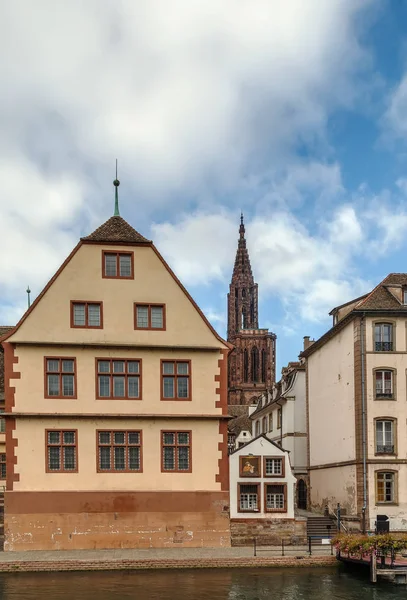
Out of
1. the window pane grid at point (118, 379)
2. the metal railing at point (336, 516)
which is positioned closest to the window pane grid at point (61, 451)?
the window pane grid at point (118, 379)

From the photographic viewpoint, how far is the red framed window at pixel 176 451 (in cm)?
3509

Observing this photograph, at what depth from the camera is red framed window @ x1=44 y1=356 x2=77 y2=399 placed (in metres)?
34.8

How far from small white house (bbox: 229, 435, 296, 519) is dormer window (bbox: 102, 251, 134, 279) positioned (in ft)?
35.6

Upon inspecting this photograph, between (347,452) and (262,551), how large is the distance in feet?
33.0

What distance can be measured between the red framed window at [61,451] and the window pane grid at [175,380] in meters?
5.03

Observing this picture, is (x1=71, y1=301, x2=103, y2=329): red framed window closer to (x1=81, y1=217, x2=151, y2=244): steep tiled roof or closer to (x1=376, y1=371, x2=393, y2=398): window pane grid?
(x1=81, y1=217, x2=151, y2=244): steep tiled roof

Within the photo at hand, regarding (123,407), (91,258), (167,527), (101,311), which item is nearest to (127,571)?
(167,527)

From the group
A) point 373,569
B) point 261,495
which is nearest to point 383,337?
point 261,495

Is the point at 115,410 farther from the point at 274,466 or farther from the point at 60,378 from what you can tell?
the point at 274,466

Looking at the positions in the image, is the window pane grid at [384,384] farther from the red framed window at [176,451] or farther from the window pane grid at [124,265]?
the window pane grid at [124,265]

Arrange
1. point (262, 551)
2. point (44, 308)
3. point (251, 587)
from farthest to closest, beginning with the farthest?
point (44, 308) < point (262, 551) < point (251, 587)

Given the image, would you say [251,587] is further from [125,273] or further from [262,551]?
[125,273]

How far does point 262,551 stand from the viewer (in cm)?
3303

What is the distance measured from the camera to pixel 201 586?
26.9m
